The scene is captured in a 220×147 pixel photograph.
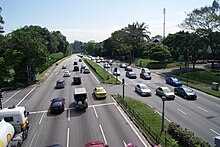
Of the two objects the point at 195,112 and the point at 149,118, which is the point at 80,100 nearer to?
the point at 149,118

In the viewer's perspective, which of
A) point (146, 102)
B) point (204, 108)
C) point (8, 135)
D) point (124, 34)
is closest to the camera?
point (8, 135)

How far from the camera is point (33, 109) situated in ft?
93.0

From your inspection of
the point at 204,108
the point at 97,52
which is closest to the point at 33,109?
the point at 204,108

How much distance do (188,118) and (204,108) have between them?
5.10 metres

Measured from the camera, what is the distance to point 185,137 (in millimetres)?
16562

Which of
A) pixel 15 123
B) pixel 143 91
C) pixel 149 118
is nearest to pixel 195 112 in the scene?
pixel 149 118

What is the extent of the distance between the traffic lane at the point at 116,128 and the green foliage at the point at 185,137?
2.65 metres

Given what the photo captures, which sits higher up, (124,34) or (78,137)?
(124,34)

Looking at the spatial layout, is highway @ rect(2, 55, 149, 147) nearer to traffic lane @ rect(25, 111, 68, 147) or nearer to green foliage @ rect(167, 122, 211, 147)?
traffic lane @ rect(25, 111, 68, 147)

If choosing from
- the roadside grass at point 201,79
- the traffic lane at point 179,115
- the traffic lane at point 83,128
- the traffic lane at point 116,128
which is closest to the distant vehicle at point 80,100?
the traffic lane at point 83,128

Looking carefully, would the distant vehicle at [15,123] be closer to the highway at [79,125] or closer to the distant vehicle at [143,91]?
the highway at [79,125]

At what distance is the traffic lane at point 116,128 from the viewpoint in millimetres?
18375

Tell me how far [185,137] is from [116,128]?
6.78 metres

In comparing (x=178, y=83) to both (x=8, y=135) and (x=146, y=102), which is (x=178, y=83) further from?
(x=8, y=135)
